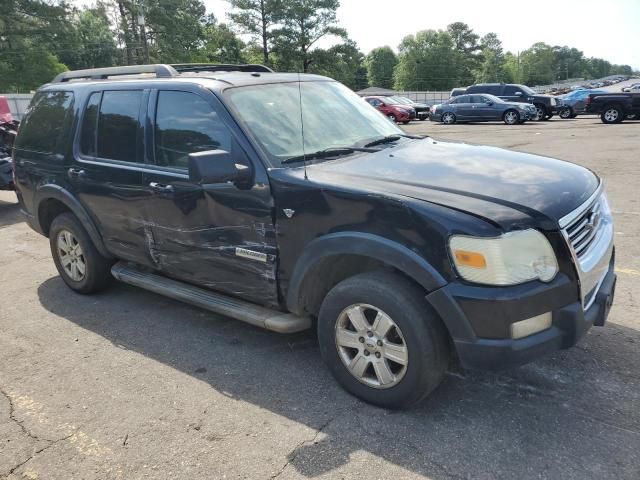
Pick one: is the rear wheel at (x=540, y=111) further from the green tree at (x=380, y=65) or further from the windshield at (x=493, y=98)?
the green tree at (x=380, y=65)

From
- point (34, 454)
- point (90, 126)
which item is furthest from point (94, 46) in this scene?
point (34, 454)

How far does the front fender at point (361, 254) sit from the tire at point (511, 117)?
78.2ft

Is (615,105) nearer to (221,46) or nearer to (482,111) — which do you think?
(482,111)

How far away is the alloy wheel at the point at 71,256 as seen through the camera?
4938 millimetres

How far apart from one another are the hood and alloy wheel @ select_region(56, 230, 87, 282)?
8.94 feet

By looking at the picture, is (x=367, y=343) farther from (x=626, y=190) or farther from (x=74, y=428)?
(x=626, y=190)

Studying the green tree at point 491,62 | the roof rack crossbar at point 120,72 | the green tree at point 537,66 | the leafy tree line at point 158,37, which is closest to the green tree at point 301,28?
the leafy tree line at point 158,37

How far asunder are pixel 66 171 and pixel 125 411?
7.95 ft

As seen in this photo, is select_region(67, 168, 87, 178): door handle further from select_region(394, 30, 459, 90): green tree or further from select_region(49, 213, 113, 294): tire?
select_region(394, 30, 459, 90): green tree

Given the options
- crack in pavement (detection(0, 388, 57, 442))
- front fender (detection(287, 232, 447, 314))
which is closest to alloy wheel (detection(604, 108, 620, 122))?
front fender (detection(287, 232, 447, 314))

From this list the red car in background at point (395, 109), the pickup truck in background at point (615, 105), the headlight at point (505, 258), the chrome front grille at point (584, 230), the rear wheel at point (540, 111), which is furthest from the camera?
the red car in background at point (395, 109)

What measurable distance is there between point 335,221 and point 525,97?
26.9 m

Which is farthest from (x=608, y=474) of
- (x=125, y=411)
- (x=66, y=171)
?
(x=66, y=171)

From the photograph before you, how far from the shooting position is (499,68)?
112500mm
